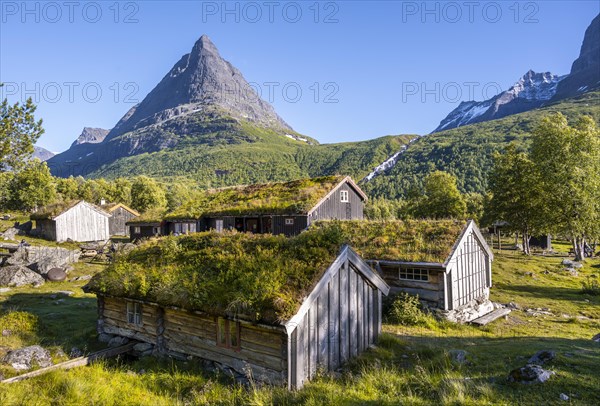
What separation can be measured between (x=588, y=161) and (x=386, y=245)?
25.1 m

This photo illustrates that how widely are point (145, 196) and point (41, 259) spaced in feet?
191

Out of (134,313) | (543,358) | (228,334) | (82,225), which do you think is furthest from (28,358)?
(82,225)

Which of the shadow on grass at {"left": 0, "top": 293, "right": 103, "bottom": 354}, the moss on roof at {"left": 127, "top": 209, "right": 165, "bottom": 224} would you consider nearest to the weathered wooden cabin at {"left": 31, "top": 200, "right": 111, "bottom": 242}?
the moss on roof at {"left": 127, "top": 209, "right": 165, "bottom": 224}

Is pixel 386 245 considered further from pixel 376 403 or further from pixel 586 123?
pixel 586 123

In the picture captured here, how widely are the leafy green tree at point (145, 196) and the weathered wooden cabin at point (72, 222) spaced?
28931 mm

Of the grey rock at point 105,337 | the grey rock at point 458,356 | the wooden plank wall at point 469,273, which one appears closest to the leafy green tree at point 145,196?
the grey rock at point 105,337

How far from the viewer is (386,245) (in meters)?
20.2

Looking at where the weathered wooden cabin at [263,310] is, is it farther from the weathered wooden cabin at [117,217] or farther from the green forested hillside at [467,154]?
the green forested hillside at [467,154]

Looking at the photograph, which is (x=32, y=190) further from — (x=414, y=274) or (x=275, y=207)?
(x=414, y=274)

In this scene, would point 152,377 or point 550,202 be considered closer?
point 152,377

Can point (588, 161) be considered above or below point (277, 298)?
above

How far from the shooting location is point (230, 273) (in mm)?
11547

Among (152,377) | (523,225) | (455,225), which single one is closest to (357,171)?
(523,225)

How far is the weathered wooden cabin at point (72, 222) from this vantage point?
48.3m
